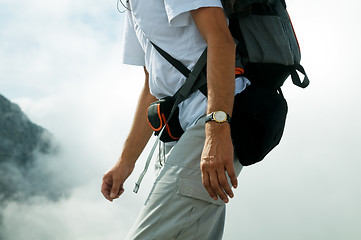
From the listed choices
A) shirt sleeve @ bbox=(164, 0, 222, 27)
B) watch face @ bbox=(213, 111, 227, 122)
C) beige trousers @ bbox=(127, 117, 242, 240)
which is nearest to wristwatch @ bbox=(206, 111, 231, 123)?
watch face @ bbox=(213, 111, 227, 122)

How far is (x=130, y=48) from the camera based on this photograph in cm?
284

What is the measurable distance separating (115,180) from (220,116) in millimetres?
1158

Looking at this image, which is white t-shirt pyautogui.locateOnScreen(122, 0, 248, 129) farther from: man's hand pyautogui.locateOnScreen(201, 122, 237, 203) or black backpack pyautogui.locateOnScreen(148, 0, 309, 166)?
man's hand pyautogui.locateOnScreen(201, 122, 237, 203)

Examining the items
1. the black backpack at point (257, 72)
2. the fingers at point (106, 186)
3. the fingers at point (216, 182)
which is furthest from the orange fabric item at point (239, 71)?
the fingers at point (106, 186)

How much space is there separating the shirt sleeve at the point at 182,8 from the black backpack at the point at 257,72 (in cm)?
18

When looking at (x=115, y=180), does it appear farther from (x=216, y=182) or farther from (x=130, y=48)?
(x=216, y=182)

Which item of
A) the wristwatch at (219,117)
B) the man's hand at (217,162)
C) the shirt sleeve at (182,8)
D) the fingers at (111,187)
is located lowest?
the fingers at (111,187)

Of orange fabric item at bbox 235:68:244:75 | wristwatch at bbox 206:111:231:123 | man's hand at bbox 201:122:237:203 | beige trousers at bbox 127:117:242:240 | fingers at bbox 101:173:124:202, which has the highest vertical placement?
orange fabric item at bbox 235:68:244:75

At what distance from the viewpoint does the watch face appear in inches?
73.2

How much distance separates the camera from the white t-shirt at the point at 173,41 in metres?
2.07

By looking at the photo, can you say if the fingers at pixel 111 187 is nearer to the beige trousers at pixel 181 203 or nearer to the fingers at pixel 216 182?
the beige trousers at pixel 181 203

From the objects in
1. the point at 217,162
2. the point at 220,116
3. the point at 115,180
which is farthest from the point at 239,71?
the point at 115,180

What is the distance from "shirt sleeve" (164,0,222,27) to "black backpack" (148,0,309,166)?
0.59 ft

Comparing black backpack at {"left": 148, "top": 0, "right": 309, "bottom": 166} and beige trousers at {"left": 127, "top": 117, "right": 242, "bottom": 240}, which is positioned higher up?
black backpack at {"left": 148, "top": 0, "right": 309, "bottom": 166}
